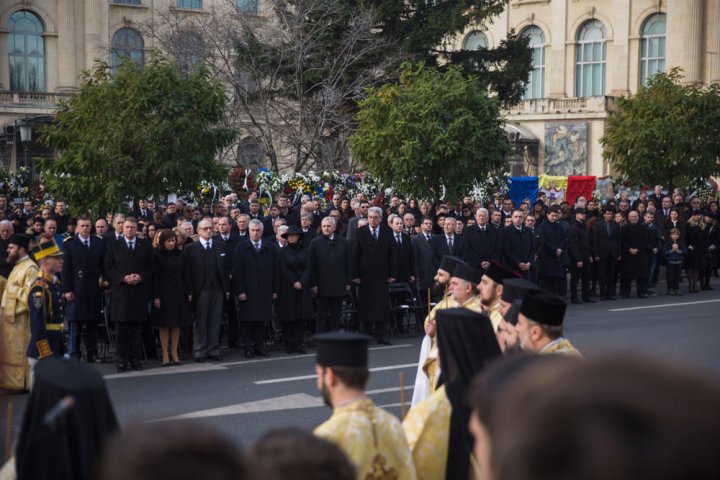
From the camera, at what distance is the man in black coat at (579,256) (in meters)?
21.2

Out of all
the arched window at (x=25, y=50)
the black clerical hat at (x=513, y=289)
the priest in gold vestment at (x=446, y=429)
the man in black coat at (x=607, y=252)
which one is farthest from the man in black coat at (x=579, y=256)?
the arched window at (x=25, y=50)

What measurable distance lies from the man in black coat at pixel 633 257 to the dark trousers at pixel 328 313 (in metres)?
9.07

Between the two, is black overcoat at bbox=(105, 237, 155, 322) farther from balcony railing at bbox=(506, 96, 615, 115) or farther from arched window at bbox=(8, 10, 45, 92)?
balcony railing at bbox=(506, 96, 615, 115)

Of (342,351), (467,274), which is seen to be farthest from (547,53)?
(342,351)

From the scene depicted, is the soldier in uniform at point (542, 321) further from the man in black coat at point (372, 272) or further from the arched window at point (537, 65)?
the arched window at point (537, 65)

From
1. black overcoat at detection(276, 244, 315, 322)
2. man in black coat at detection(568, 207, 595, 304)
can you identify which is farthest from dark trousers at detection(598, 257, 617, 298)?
black overcoat at detection(276, 244, 315, 322)

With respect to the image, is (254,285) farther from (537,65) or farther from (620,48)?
(537,65)

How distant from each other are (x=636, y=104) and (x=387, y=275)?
1641cm

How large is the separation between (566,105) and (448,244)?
135ft

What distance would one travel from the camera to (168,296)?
46.1 ft

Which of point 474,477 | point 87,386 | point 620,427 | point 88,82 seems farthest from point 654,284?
point 620,427

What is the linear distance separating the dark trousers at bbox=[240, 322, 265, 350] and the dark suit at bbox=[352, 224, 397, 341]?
6.06 feet

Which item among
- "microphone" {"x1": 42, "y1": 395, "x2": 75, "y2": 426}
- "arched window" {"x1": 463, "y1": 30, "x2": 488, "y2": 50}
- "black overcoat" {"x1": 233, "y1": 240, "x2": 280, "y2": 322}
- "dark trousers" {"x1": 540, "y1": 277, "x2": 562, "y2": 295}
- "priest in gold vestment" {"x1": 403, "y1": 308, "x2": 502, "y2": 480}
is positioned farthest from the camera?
"arched window" {"x1": 463, "y1": 30, "x2": 488, "y2": 50}

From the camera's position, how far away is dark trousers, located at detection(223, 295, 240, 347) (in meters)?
15.6
